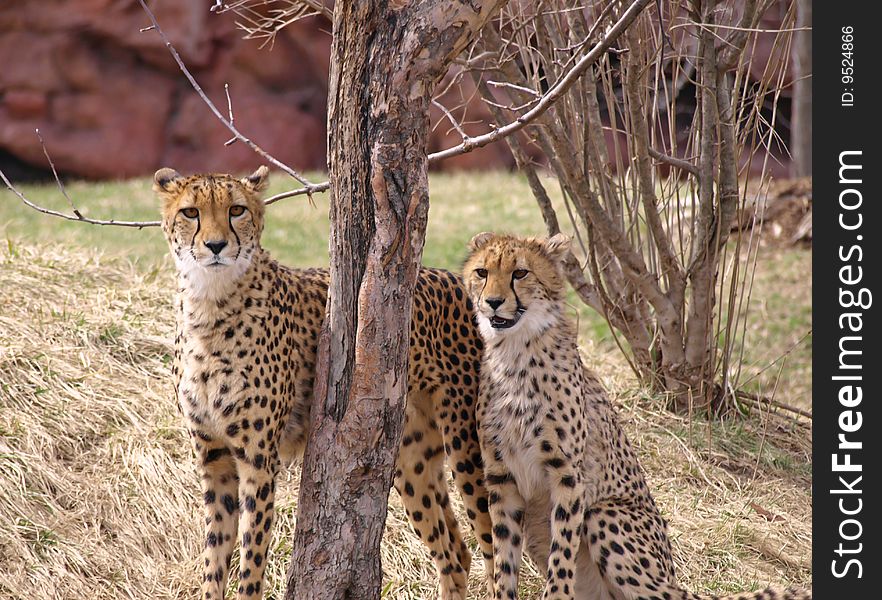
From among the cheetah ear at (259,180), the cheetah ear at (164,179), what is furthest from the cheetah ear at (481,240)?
the cheetah ear at (164,179)

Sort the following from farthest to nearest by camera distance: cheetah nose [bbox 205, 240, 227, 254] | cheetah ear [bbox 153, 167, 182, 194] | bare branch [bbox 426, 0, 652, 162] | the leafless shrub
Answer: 1. the leafless shrub
2. cheetah ear [bbox 153, 167, 182, 194]
3. cheetah nose [bbox 205, 240, 227, 254]
4. bare branch [bbox 426, 0, 652, 162]

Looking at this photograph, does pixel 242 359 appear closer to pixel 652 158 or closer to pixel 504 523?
pixel 504 523

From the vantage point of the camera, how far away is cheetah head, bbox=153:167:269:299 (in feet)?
10.7

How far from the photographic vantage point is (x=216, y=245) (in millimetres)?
3240

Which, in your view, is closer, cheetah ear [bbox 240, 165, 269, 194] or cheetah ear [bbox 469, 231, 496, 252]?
cheetah ear [bbox 240, 165, 269, 194]

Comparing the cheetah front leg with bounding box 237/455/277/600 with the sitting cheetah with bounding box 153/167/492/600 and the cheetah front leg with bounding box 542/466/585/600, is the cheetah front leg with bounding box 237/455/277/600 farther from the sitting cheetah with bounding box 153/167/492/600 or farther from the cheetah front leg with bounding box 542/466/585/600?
the cheetah front leg with bounding box 542/466/585/600

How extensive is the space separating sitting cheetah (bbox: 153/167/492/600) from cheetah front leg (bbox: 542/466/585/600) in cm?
38

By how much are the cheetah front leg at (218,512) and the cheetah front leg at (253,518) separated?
0.45 ft

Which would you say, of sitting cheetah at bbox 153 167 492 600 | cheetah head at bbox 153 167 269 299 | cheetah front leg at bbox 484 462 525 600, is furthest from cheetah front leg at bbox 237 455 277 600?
cheetah front leg at bbox 484 462 525 600

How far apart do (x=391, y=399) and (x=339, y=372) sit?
0.18 metres

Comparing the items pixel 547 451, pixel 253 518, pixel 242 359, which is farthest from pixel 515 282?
pixel 253 518

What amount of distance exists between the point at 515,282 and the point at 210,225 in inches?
39.0

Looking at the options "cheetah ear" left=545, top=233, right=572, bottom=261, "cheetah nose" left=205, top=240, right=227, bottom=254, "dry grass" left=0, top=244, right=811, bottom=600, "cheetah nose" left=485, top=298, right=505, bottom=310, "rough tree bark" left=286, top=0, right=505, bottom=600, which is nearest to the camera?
"rough tree bark" left=286, top=0, right=505, bottom=600

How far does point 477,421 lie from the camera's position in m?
3.75
